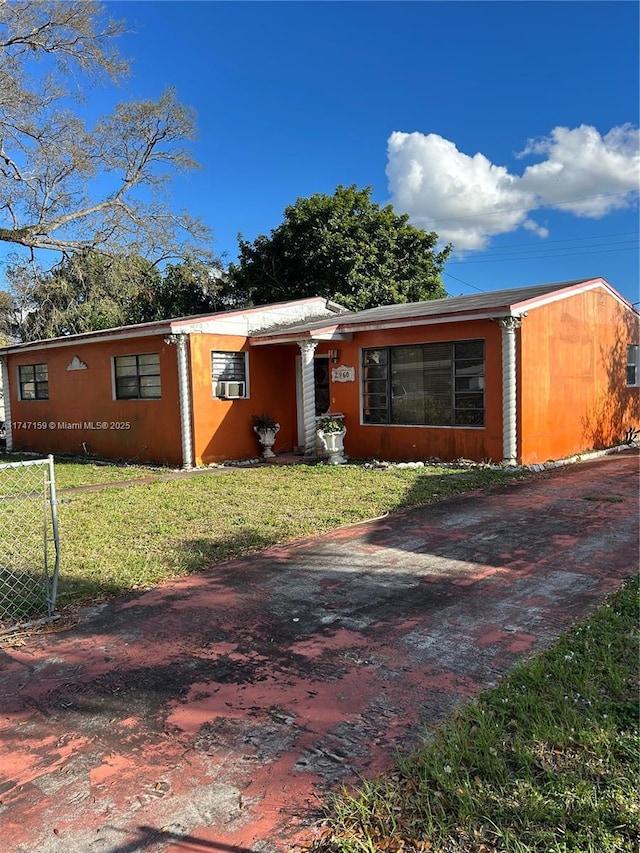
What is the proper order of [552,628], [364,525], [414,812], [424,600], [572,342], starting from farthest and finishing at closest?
[572,342] < [364,525] < [424,600] < [552,628] < [414,812]

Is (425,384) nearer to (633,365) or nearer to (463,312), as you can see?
(463,312)

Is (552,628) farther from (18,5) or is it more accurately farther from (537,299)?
(18,5)

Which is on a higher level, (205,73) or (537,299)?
(205,73)

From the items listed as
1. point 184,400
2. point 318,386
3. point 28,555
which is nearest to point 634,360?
point 318,386

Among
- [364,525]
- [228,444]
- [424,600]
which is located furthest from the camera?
[228,444]

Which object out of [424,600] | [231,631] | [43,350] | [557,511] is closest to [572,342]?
[557,511]

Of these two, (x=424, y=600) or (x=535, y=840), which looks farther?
(x=424, y=600)

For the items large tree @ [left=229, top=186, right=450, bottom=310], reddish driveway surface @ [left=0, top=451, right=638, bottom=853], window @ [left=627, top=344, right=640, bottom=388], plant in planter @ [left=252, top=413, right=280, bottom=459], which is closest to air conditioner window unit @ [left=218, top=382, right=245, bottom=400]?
plant in planter @ [left=252, top=413, right=280, bottom=459]

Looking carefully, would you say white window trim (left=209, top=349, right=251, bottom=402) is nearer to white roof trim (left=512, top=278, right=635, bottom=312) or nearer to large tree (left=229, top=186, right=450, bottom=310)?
white roof trim (left=512, top=278, right=635, bottom=312)

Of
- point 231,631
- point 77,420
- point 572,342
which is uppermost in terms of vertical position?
point 572,342

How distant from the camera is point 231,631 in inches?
161

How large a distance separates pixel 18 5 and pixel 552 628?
19.7m

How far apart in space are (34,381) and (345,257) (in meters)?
12.8

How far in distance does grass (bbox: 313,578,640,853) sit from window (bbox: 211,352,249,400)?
10292 mm
